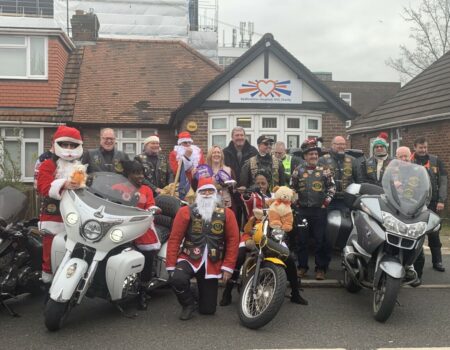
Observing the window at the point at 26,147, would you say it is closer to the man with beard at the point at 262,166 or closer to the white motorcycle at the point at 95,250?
the man with beard at the point at 262,166

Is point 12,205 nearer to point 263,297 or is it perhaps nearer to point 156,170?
point 156,170

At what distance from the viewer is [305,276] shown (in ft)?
21.2

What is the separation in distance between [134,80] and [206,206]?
542 inches

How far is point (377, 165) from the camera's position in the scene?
22.3 feet

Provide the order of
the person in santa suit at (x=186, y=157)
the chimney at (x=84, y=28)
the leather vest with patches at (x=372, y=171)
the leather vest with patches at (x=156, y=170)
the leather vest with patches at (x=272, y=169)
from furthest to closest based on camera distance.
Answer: the chimney at (x=84, y=28) → the person in santa suit at (x=186, y=157) → the leather vest with patches at (x=372, y=171) → the leather vest with patches at (x=156, y=170) → the leather vest with patches at (x=272, y=169)

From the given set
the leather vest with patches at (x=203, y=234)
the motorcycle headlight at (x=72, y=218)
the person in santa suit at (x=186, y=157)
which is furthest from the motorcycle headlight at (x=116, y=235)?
the person in santa suit at (x=186, y=157)

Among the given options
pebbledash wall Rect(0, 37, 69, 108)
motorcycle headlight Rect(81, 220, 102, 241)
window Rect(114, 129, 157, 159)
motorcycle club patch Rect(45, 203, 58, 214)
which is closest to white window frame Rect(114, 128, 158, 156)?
window Rect(114, 129, 157, 159)

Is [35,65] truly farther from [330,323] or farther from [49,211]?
[330,323]

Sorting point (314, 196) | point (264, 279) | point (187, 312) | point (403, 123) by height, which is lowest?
point (187, 312)

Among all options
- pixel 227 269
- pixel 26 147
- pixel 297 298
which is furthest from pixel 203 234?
pixel 26 147

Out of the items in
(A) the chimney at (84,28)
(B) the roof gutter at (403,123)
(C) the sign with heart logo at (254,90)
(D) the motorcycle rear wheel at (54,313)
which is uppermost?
(A) the chimney at (84,28)

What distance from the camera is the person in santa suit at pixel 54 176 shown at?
16.2ft

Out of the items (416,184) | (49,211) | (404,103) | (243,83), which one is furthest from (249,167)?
(404,103)

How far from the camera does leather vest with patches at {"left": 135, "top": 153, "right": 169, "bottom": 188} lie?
255 inches
